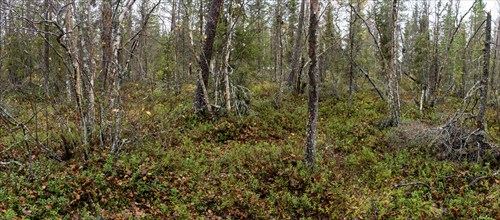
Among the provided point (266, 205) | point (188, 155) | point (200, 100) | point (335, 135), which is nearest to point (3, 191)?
point (188, 155)

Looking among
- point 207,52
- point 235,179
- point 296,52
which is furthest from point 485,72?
point 296,52

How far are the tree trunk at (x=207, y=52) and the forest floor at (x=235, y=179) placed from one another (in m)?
1.24

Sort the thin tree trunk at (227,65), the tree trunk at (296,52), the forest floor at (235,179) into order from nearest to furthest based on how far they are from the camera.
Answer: the forest floor at (235,179), the thin tree trunk at (227,65), the tree trunk at (296,52)

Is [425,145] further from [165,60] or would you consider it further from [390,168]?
[165,60]

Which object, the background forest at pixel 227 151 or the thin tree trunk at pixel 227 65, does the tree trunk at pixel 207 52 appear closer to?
the background forest at pixel 227 151

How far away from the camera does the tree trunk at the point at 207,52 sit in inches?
448

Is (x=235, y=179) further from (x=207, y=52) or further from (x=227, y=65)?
(x=207, y=52)

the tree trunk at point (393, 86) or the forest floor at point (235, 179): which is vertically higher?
the tree trunk at point (393, 86)

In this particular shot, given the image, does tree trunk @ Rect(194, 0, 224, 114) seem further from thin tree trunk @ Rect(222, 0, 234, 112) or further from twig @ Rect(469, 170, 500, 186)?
twig @ Rect(469, 170, 500, 186)

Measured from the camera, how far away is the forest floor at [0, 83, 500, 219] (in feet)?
20.0

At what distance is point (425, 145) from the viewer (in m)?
9.30

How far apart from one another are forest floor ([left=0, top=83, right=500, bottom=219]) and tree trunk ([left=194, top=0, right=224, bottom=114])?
1242 mm

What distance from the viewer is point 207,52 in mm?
11594

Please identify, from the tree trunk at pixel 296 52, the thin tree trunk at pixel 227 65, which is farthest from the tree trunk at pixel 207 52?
the tree trunk at pixel 296 52
